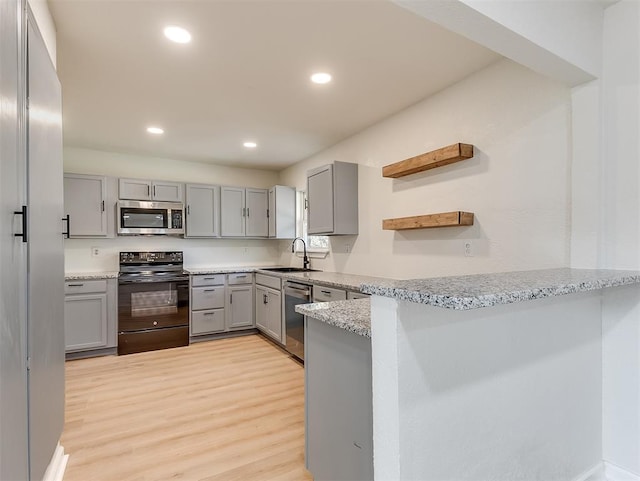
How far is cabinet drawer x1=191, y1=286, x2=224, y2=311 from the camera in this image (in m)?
4.51

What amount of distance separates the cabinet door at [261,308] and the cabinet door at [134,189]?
6.37ft

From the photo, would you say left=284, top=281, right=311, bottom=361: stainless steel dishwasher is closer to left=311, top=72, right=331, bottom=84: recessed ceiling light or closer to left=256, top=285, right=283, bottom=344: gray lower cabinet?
left=256, top=285, right=283, bottom=344: gray lower cabinet

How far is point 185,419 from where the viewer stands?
8.14 ft

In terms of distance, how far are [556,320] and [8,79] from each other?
94.1 inches

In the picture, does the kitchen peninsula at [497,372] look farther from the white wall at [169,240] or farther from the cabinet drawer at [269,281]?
the white wall at [169,240]

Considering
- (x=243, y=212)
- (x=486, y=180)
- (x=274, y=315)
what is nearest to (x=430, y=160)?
(x=486, y=180)

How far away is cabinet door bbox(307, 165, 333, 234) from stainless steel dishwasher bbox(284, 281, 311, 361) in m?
0.71

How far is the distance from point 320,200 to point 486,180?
A: 194cm

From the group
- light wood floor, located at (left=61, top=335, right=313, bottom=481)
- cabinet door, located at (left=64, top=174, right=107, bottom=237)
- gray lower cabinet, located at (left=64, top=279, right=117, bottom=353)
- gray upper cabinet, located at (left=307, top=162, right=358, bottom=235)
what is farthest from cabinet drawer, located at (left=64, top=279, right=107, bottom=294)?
gray upper cabinet, located at (left=307, top=162, right=358, bottom=235)

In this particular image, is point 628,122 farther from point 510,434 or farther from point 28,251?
point 28,251

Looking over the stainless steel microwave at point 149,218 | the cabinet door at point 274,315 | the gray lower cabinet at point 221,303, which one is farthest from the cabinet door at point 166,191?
the cabinet door at point 274,315

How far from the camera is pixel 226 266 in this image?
17.6 feet

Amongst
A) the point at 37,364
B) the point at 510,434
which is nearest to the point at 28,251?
the point at 37,364

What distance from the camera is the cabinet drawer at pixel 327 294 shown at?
3.02m
